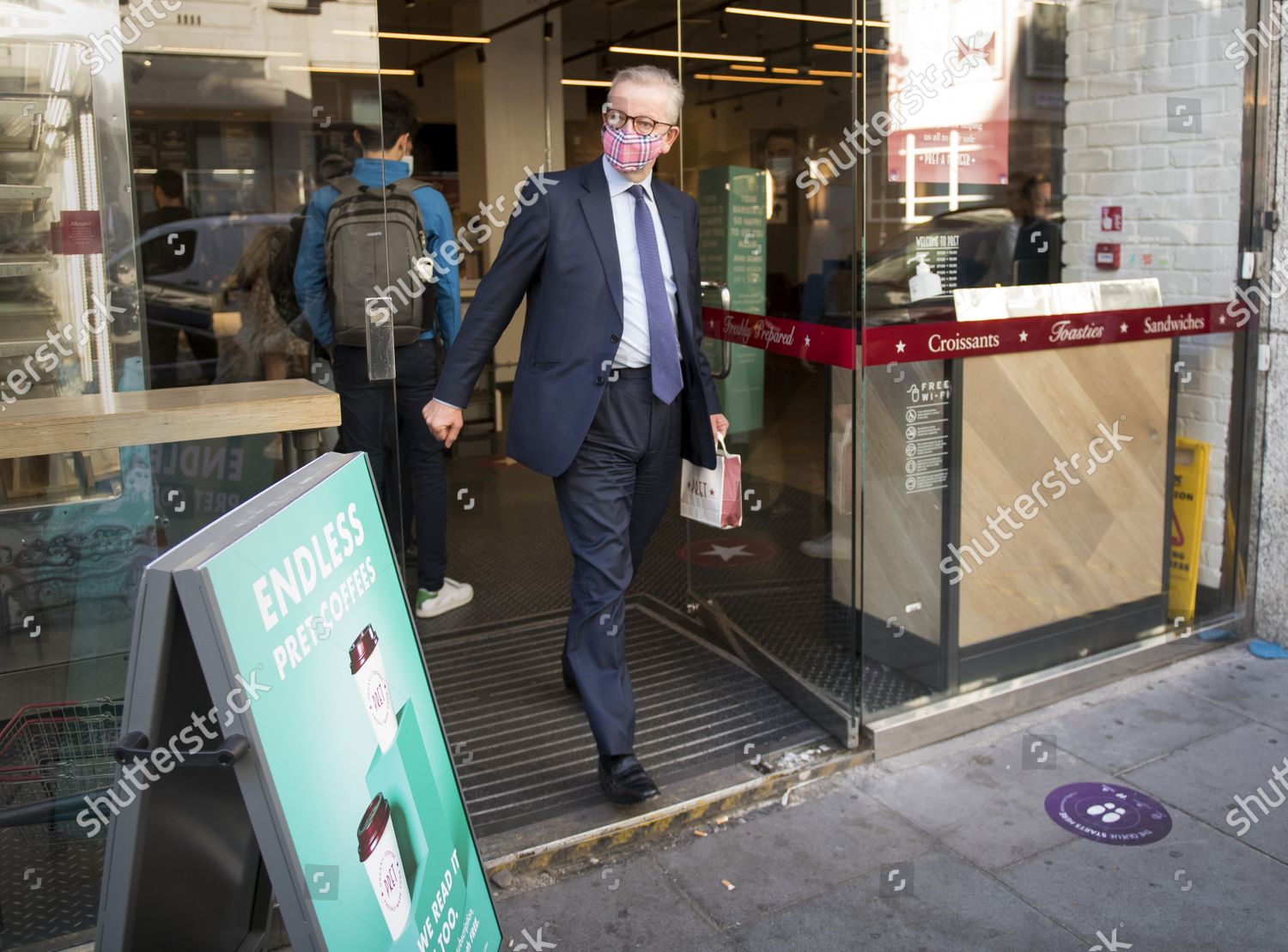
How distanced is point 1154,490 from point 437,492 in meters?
2.69

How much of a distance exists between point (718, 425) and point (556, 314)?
603 millimetres

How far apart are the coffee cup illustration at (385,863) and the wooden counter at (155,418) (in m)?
0.88

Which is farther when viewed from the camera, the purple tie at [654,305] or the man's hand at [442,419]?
the purple tie at [654,305]

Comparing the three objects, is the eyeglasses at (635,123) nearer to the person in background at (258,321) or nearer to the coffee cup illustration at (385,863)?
the coffee cup illustration at (385,863)

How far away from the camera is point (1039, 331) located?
12.4 ft

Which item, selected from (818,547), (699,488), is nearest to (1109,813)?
(818,547)

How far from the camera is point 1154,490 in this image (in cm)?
432

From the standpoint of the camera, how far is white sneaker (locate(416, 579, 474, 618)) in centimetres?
467

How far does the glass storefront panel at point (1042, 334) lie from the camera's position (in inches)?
139

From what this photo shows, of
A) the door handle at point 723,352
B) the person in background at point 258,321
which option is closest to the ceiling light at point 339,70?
the person in background at point 258,321

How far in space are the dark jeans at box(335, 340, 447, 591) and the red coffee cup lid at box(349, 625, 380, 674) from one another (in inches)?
87.8

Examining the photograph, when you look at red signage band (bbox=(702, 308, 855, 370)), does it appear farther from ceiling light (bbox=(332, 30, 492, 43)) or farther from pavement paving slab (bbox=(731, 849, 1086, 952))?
ceiling light (bbox=(332, 30, 492, 43))

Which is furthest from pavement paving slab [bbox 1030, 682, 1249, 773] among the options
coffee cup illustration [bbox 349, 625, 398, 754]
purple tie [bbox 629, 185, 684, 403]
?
coffee cup illustration [bbox 349, 625, 398, 754]

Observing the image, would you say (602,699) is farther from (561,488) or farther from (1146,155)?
(1146,155)
